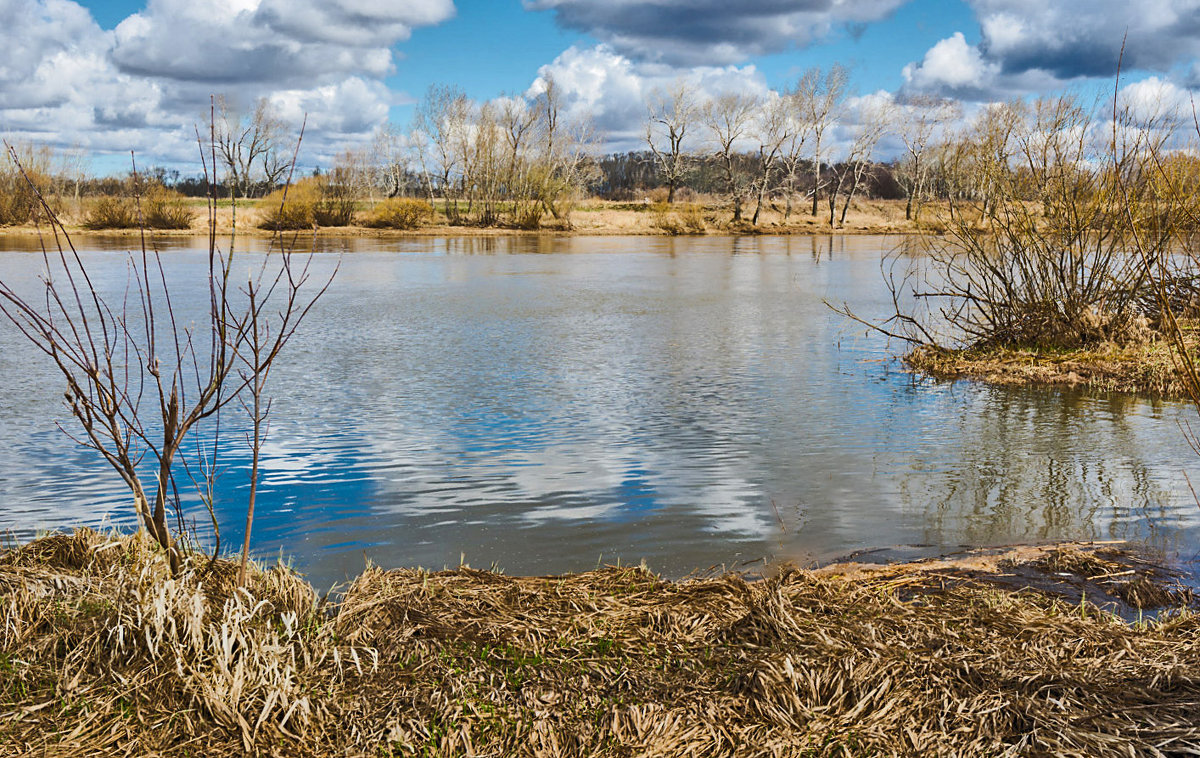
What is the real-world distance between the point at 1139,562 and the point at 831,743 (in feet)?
11.7

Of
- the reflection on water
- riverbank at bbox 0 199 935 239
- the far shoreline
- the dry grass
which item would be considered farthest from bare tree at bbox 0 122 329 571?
riverbank at bbox 0 199 935 239

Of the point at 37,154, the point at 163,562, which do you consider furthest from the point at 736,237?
the point at 163,562

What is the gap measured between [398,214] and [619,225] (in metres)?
14.8

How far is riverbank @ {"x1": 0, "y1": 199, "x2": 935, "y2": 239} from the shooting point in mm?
55844

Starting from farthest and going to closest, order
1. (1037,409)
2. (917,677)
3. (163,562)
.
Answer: (1037,409), (163,562), (917,677)

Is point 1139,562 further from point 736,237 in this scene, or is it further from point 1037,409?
point 736,237

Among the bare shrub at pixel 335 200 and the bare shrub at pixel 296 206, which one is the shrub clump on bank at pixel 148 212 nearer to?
the bare shrub at pixel 296 206

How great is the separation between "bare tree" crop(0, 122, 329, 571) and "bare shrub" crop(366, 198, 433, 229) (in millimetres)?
31404

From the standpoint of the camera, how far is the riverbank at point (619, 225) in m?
55.8

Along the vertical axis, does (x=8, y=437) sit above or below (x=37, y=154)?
below

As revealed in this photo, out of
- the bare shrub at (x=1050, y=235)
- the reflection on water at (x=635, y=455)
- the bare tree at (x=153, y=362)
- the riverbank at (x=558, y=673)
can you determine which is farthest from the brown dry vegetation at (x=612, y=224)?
the riverbank at (x=558, y=673)

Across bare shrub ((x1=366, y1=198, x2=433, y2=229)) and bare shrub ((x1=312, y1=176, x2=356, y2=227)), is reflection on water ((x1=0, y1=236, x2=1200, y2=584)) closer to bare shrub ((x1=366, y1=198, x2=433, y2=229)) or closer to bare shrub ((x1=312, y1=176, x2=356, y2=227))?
bare shrub ((x1=312, y1=176, x2=356, y2=227))

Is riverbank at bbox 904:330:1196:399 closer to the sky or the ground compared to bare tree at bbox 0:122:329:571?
closer to the ground

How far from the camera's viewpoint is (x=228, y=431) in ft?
28.6
